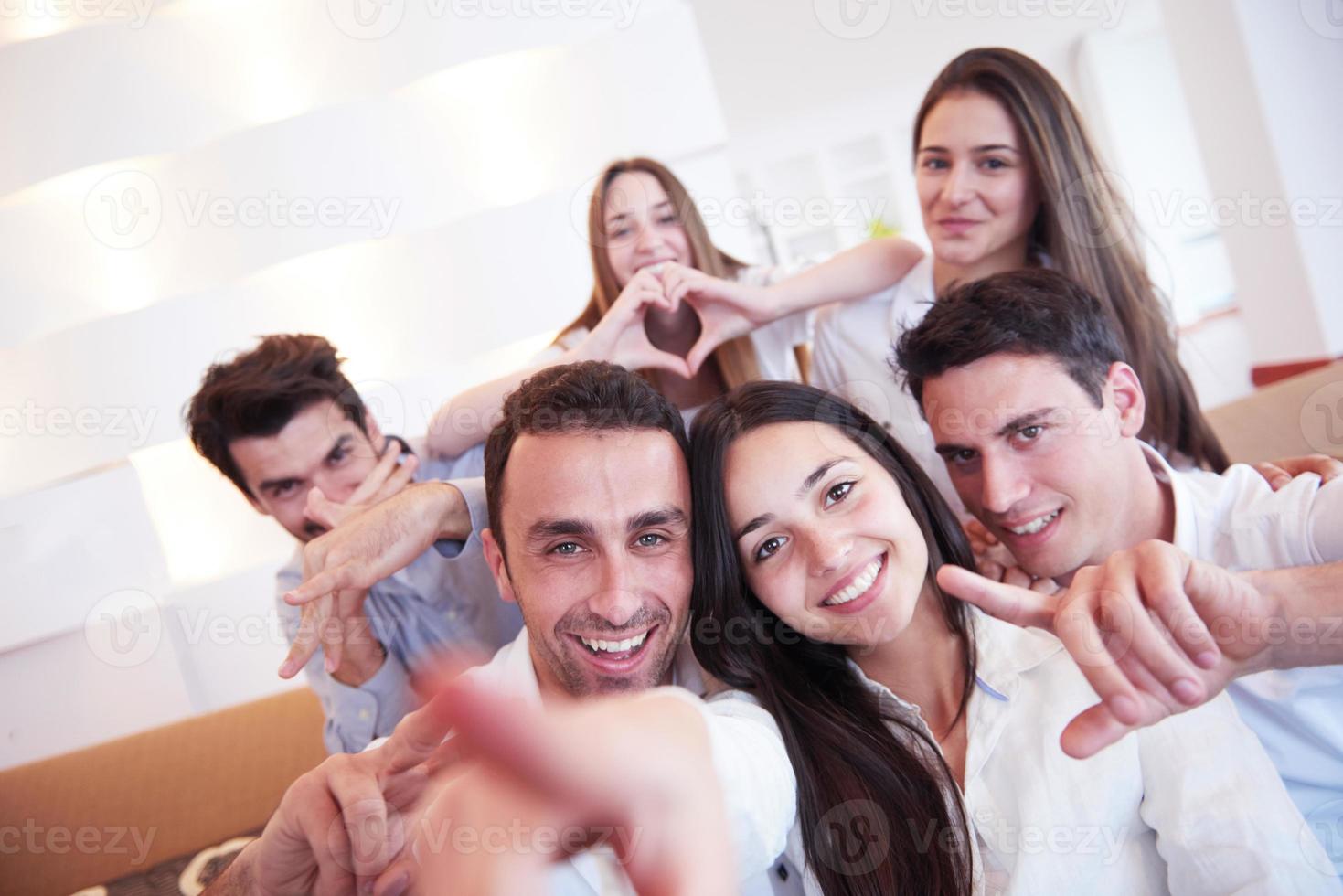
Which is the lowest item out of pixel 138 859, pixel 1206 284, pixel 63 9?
pixel 1206 284

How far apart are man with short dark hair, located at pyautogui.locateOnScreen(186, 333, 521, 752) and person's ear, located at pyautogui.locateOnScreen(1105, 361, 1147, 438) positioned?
119cm

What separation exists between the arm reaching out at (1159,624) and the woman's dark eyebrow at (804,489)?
407 mm

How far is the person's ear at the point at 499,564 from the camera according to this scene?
150 centimetres

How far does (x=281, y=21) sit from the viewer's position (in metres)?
3.41

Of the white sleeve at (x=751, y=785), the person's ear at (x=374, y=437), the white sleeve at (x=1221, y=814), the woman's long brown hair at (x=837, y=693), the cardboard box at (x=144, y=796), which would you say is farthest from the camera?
the cardboard box at (x=144, y=796)

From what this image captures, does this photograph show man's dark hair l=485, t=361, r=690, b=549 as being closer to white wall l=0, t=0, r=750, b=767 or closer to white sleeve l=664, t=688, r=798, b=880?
white sleeve l=664, t=688, r=798, b=880

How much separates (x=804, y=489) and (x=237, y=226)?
2.84 m

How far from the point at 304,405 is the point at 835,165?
8.73 meters

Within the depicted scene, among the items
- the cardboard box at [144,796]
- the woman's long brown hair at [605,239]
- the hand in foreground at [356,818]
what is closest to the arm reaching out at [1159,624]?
the hand in foreground at [356,818]

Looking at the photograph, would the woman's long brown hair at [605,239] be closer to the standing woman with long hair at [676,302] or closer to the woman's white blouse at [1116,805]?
the standing woman with long hair at [676,302]

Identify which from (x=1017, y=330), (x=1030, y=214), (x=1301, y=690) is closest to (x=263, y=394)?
(x=1017, y=330)

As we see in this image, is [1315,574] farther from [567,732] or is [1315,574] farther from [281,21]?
[281,21]

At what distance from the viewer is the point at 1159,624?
2.91 ft

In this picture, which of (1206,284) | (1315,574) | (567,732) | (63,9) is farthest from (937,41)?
(567,732)
